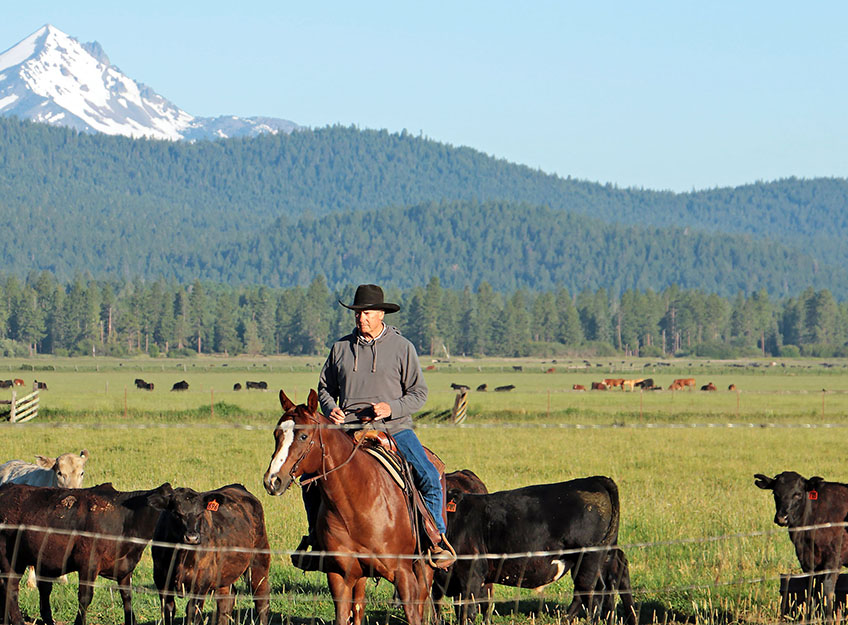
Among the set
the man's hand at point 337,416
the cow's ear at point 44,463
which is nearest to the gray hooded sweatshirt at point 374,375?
the man's hand at point 337,416

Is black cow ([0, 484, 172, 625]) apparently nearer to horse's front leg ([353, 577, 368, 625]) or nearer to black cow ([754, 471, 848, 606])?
horse's front leg ([353, 577, 368, 625])

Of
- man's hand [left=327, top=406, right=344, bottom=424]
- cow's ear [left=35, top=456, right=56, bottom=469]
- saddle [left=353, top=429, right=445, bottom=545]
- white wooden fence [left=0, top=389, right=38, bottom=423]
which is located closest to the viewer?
man's hand [left=327, top=406, right=344, bottom=424]

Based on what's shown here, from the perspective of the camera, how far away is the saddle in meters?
10.4

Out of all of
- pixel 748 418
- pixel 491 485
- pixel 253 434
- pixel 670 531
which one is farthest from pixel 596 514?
pixel 748 418

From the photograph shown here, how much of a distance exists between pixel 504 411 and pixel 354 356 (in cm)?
3879

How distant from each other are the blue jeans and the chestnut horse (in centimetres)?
29

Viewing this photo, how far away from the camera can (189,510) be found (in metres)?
11.8

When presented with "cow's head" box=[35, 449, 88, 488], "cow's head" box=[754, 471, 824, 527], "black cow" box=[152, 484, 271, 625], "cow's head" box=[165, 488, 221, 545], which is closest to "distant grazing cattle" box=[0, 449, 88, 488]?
"cow's head" box=[35, 449, 88, 488]

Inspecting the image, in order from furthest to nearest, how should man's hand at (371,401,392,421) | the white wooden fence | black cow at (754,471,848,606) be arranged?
the white wooden fence
black cow at (754,471,848,606)
man's hand at (371,401,392,421)

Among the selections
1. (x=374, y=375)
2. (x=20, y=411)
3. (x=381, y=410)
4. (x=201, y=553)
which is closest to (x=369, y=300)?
(x=374, y=375)

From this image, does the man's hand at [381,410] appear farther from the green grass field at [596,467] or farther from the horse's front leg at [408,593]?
the green grass field at [596,467]

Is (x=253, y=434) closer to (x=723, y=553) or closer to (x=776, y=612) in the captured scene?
(x=723, y=553)

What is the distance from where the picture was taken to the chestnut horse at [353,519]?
9727mm

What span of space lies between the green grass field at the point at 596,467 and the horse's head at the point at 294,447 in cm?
198
